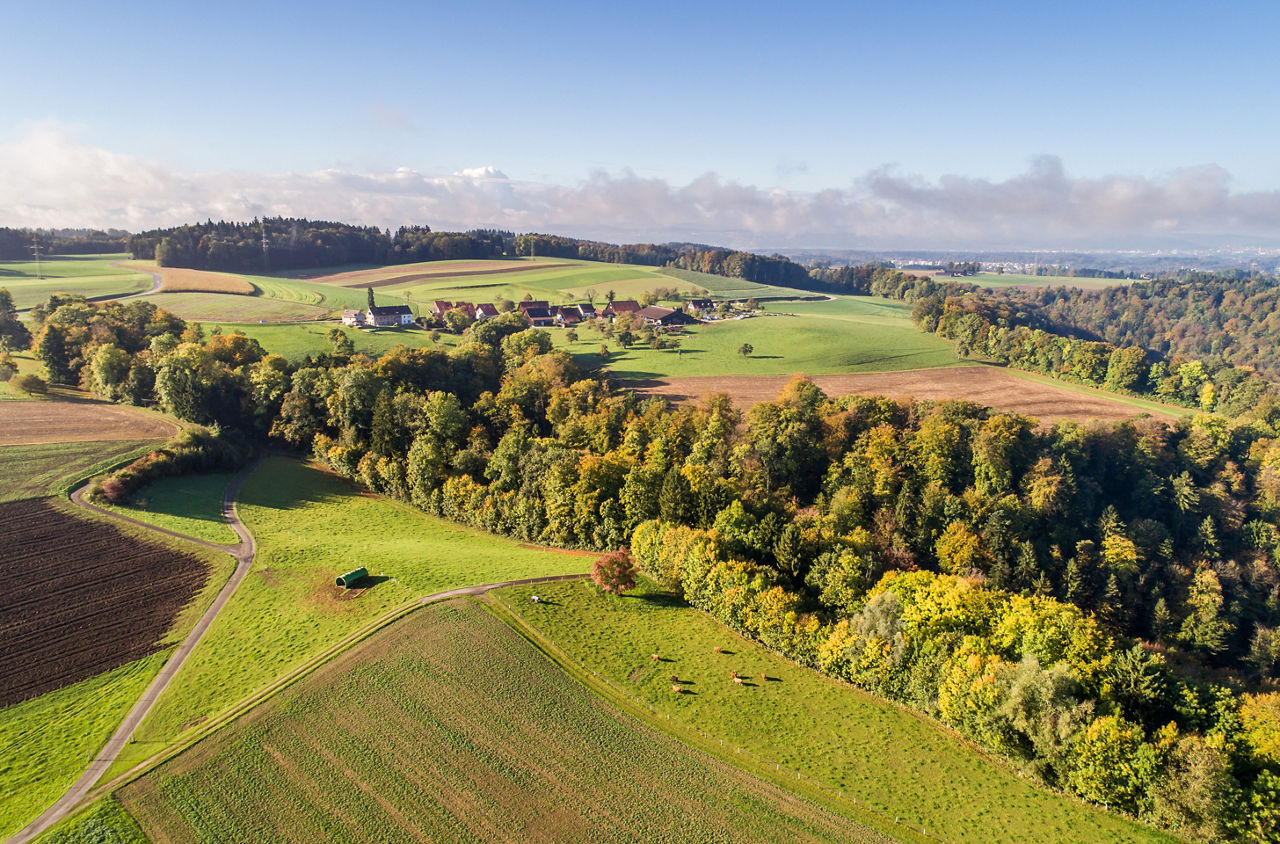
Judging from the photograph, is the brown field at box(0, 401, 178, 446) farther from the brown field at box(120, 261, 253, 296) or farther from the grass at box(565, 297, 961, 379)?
the brown field at box(120, 261, 253, 296)

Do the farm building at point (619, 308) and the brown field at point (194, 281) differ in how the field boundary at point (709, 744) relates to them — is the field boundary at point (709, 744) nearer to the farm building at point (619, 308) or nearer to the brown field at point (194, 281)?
the farm building at point (619, 308)

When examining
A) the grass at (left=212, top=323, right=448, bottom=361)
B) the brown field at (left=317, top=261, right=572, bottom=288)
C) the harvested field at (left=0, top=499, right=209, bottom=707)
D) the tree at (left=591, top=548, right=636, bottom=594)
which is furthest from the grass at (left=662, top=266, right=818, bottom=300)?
the harvested field at (left=0, top=499, right=209, bottom=707)

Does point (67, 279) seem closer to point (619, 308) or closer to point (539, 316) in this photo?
point (539, 316)

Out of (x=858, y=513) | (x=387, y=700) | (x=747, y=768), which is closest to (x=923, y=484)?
(x=858, y=513)

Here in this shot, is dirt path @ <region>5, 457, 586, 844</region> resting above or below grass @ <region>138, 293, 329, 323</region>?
below

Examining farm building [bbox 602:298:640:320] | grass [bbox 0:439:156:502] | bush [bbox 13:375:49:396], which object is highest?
farm building [bbox 602:298:640:320]

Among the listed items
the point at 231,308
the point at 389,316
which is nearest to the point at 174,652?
the point at 389,316

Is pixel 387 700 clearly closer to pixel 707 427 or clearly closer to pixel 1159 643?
pixel 707 427
